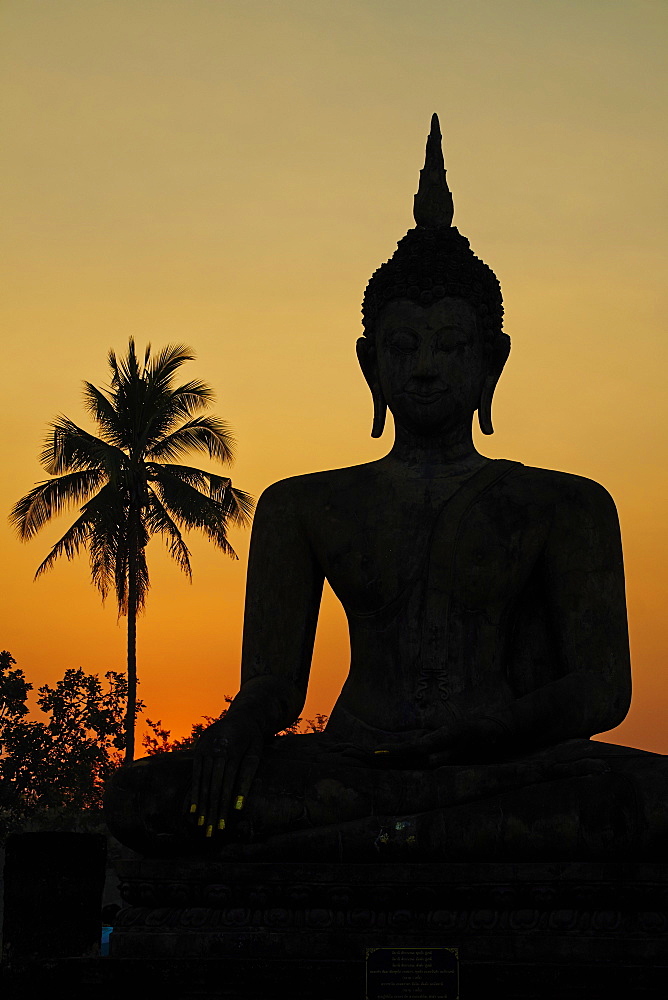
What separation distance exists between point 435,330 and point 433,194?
107cm

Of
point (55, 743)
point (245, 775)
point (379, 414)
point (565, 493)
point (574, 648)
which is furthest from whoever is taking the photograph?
point (55, 743)

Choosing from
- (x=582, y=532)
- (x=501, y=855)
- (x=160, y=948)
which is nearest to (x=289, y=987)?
(x=160, y=948)

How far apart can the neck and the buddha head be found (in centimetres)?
9

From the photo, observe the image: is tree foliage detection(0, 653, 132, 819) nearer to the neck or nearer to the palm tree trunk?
the palm tree trunk

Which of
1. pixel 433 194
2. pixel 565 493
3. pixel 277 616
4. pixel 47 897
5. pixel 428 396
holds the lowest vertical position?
pixel 47 897

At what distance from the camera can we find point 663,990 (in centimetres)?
654

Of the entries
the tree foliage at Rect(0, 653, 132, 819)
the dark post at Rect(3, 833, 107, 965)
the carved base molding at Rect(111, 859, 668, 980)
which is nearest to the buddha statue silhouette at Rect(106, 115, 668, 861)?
the carved base molding at Rect(111, 859, 668, 980)

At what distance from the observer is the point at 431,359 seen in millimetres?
8922

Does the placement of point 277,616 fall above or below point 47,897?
above

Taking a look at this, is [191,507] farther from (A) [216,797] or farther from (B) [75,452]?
(A) [216,797]

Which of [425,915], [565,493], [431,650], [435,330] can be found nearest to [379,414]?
[435,330]

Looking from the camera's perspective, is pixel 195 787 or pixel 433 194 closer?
pixel 195 787

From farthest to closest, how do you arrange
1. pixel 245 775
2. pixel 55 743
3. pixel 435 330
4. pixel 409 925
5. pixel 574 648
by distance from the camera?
pixel 55 743
pixel 435 330
pixel 574 648
pixel 245 775
pixel 409 925

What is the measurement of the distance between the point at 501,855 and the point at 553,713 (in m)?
1.05
